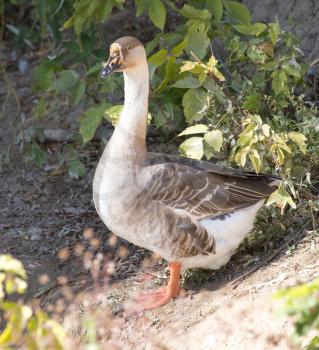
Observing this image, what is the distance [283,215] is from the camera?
4.63 meters

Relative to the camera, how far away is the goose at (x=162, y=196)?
417 cm

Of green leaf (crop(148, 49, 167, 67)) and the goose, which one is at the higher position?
green leaf (crop(148, 49, 167, 67))

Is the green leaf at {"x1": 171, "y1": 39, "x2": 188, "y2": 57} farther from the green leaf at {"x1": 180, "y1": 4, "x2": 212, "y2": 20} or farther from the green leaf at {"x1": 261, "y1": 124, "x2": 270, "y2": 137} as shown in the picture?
the green leaf at {"x1": 261, "y1": 124, "x2": 270, "y2": 137}

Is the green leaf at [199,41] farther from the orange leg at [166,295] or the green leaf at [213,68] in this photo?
the orange leg at [166,295]

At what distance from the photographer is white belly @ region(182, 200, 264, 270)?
14.2 feet

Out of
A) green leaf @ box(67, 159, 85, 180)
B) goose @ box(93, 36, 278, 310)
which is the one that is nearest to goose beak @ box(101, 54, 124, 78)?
goose @ box(93, 36, 278, 310)

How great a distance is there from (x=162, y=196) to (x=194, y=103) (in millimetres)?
761

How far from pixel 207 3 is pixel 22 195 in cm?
203

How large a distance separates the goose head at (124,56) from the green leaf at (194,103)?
21.2 inches

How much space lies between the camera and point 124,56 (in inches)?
163

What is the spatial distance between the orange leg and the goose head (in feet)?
3.69

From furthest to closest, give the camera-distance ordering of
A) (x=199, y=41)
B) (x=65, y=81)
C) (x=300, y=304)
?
(x=65, y=81), (x=199, y=41), (x=300, y=304)

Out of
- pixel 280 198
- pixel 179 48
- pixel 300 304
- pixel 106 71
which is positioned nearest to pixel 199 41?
pixel 179 48

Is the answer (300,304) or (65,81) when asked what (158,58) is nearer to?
(65,81)
